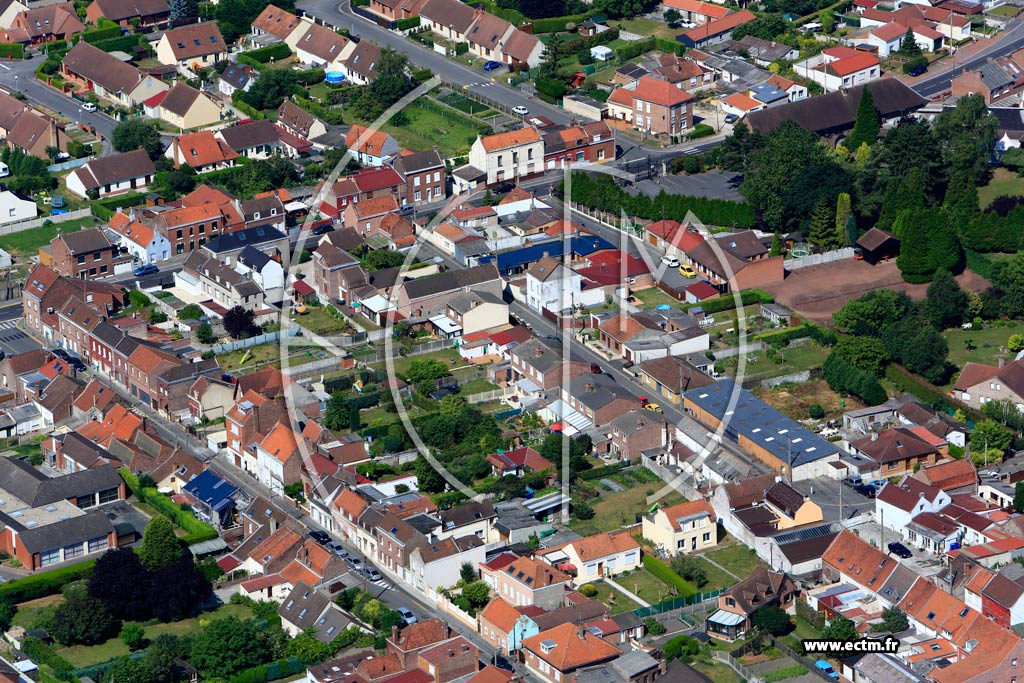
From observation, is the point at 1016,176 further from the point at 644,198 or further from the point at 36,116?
the point at 36,116

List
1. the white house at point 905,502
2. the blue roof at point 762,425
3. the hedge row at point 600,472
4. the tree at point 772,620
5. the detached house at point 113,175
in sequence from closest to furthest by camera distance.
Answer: the tree at point 772,620
the white house at point 905,502
the blue roof at point 762,425
the hedge row at point 600,472
the detached house at point 113,175

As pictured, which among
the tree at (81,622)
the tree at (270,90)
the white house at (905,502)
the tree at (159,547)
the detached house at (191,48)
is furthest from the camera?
the detached house at (191,48)

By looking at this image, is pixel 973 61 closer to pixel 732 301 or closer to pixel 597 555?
pixel 732 301

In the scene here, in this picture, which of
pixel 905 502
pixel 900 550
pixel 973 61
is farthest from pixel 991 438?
pixel 973 61

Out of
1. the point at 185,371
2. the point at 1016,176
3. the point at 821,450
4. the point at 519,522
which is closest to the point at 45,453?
the point at 185,371

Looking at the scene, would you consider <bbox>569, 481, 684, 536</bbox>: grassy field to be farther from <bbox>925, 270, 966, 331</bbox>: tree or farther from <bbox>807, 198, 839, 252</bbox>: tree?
<bbox>807, 198, 839, 252</bbox>: tree

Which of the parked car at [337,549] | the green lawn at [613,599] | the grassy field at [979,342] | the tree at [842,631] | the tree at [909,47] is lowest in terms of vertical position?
the grassy field at [979,342]

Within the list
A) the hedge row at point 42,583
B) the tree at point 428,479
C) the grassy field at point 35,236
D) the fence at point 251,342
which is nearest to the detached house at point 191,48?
the grassy field at point 35,236

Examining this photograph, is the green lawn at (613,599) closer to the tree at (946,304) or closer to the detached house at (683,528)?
the detached house at (683,528)
